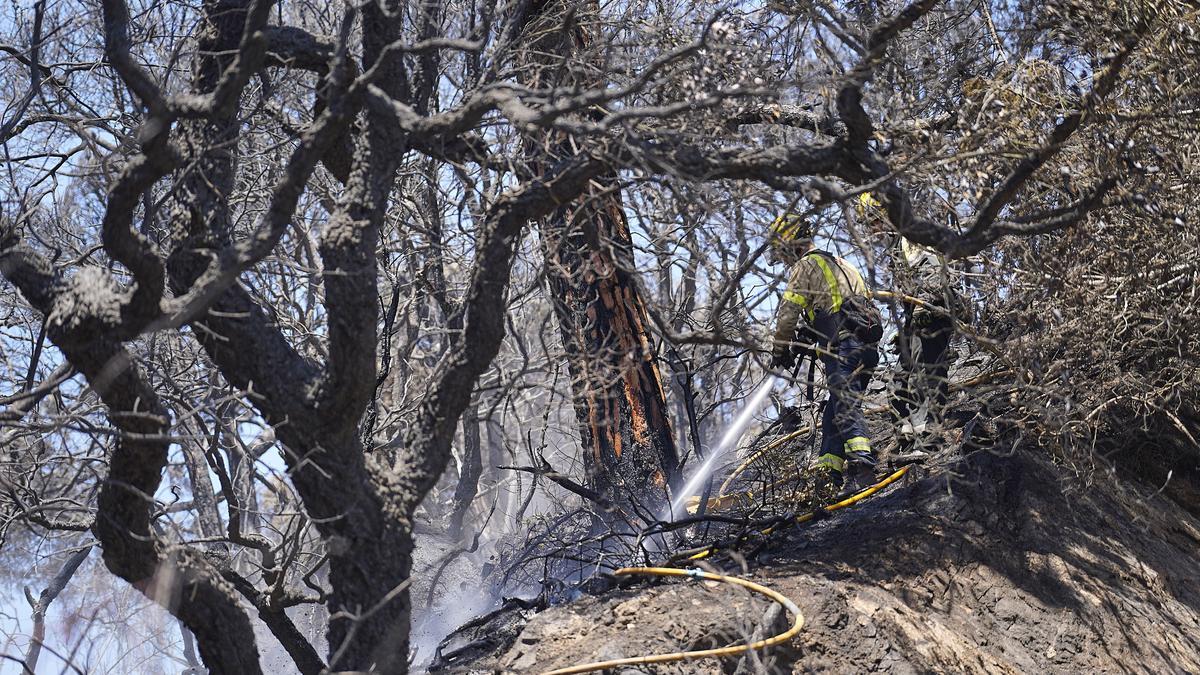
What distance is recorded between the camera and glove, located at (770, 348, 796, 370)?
22.7 ft

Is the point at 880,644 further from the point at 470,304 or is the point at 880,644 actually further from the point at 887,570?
the point at 470,304

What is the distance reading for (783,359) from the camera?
6.98 m

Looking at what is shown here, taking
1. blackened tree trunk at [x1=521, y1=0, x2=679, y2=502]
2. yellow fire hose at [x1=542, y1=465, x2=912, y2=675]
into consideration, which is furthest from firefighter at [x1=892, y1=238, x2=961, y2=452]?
blackened tree trunk at [x1=521, y1=0, x2=679, y2=502]

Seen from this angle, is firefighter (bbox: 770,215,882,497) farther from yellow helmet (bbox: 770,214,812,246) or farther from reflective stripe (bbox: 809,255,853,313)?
yellow helmet (bbox: 770,214,812,246)

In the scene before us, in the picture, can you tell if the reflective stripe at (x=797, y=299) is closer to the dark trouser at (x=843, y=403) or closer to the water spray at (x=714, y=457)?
the dark trouser at (x=843, y=403)

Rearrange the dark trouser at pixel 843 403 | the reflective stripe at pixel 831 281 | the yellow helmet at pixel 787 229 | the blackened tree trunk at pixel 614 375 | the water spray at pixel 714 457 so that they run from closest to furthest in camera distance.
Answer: the yellow helmet at pixel 787 229 < the reflective stripe at pixel 831 281 < the dark trouser at pixel 843 403 < the blackened tree trunk at pixel 614 375 < the water spray at pixel 714 457

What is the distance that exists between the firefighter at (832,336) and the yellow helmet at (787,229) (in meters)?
0.27

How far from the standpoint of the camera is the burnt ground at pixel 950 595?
541 cm

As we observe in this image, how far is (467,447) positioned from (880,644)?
23.4 ft

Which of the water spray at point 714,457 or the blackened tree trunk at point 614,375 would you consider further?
the water spray at point 714,457


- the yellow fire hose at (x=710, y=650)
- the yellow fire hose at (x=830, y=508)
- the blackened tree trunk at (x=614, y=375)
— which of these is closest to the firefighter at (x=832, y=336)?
the yellow fire hose at (x=830, y=508)

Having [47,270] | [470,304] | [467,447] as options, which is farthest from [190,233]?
[467,447]

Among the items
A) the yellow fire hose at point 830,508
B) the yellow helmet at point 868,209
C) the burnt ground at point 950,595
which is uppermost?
the yellow helmet at point 868,209

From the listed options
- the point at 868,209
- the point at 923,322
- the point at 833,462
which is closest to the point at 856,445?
the point at 833,462
